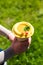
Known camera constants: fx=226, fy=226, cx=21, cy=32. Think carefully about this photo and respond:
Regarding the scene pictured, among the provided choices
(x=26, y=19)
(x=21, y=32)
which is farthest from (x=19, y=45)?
(x=26, y=19)

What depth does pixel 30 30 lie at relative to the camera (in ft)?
5.10

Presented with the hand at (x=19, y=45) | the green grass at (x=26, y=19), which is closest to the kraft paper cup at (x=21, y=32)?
the hand at (x=19, y=45)

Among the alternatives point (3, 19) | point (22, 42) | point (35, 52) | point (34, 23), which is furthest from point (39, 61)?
point (22, 42)

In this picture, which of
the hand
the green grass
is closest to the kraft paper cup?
the hand

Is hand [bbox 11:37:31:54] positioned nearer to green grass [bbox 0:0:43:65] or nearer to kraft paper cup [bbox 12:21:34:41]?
kraft paper cup [bbox 12:21:34:41]

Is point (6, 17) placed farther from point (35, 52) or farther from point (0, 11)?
point (35, 52)

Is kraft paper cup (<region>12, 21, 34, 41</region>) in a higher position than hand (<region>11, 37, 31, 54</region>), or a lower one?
higher

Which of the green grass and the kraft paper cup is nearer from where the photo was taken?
the kraft paper cup

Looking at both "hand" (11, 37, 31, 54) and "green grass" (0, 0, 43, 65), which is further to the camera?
"green grass" (0, 0, 43, 65)

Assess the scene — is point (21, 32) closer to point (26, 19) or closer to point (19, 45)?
point (19, 45)

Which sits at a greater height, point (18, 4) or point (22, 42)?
point (18, 4)

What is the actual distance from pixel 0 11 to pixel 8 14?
0.47 feet

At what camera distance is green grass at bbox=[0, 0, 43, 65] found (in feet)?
9.03

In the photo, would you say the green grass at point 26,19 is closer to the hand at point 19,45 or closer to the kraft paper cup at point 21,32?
the hand at point 19,45
